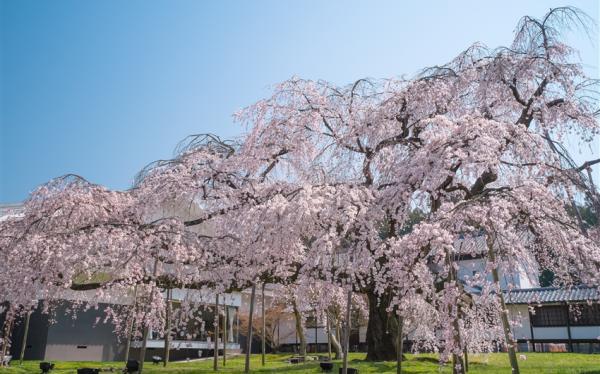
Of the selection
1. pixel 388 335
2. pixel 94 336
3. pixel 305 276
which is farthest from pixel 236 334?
pixel 305 276

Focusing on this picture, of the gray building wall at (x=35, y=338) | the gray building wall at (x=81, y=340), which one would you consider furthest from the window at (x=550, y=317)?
the gray building wall at (x=35, y=338)

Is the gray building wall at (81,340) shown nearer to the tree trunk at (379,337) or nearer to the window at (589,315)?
the tree trunk at (379,337)

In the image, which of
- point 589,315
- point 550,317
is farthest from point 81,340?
point 589,315

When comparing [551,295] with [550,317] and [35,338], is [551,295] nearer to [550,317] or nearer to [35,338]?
[550,317]

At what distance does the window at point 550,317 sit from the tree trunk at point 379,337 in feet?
47.4

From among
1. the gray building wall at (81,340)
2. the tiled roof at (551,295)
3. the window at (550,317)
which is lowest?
the gray building wall at (81,340)

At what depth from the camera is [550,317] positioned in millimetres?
24672

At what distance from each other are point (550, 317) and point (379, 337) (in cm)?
1543

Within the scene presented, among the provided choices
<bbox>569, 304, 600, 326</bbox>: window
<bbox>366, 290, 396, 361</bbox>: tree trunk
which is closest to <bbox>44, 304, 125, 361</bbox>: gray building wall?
<bbox>366, 290, 396, 361</bbox>: tree trunk

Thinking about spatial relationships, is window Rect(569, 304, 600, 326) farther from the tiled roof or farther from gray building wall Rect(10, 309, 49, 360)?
gray building wall Rect(10, 309, 49, 360)

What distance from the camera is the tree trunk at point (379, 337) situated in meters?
13.5

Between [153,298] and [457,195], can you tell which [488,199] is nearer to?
[457,195]

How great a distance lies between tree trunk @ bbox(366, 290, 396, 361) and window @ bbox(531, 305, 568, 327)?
14438 mm

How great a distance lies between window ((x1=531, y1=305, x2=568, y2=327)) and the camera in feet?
79.5
